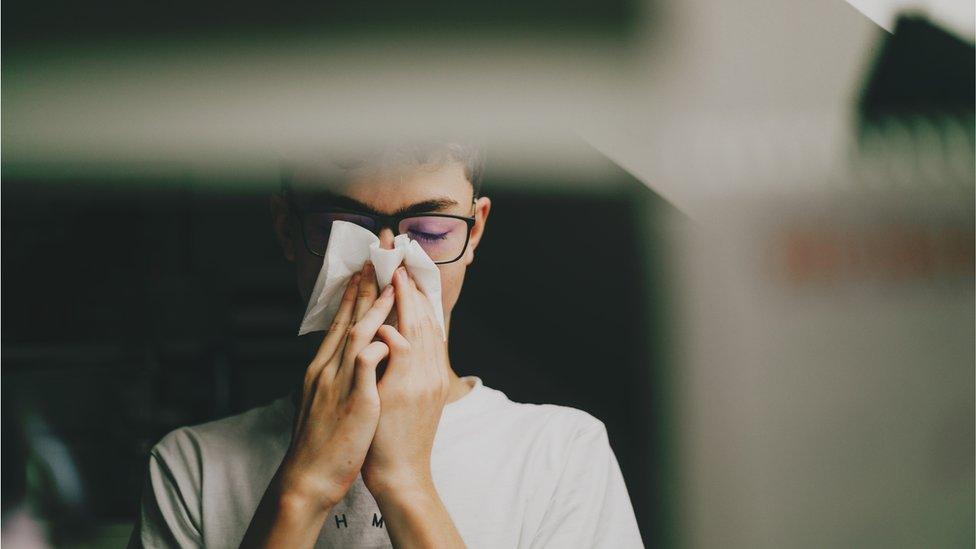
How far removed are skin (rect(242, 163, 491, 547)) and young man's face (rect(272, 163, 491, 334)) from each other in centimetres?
16

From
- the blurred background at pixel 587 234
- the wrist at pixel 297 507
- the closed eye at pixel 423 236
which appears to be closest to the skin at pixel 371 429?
the wrist at pixel 297 507

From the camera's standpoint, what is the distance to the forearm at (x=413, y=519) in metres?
0.96

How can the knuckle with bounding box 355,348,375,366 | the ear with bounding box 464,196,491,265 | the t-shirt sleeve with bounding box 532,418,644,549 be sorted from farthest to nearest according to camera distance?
the ear with bounding box 464,196,491,265
the t-shirt sleeve with bounding box 532,418,644,549
the knuckle with bounding box 355,348,375,366

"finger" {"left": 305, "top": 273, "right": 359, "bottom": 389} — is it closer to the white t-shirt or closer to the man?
the man

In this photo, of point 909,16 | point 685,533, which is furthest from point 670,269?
point 909,16

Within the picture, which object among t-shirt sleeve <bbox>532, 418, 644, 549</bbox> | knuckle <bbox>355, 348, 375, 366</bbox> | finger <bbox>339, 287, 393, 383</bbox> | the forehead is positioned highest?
the forehead

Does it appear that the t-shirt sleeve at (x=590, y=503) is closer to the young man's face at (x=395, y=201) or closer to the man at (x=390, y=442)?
the man at (x=390, y=442)

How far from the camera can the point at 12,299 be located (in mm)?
1312

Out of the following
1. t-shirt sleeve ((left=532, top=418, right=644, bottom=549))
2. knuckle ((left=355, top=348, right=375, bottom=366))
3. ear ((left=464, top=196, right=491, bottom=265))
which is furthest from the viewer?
ear ((left=464, top=196, right=491, bottom=265))

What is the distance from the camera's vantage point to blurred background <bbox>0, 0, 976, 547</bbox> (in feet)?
4.12

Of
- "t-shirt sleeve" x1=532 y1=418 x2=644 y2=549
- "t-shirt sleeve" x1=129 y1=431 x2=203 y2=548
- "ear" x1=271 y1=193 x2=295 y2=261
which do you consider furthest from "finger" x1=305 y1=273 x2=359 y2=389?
"t-shirt sleeve" x1=532 y1=418 x2=644 y2=549

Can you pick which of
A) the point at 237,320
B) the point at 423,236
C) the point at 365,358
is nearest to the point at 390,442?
the point at 365,358

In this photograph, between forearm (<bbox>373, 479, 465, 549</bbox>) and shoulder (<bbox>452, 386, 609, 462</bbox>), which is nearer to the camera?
forearm (<bbox>373, 479, 465, 549</bbox>)

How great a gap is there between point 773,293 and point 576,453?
46cm
